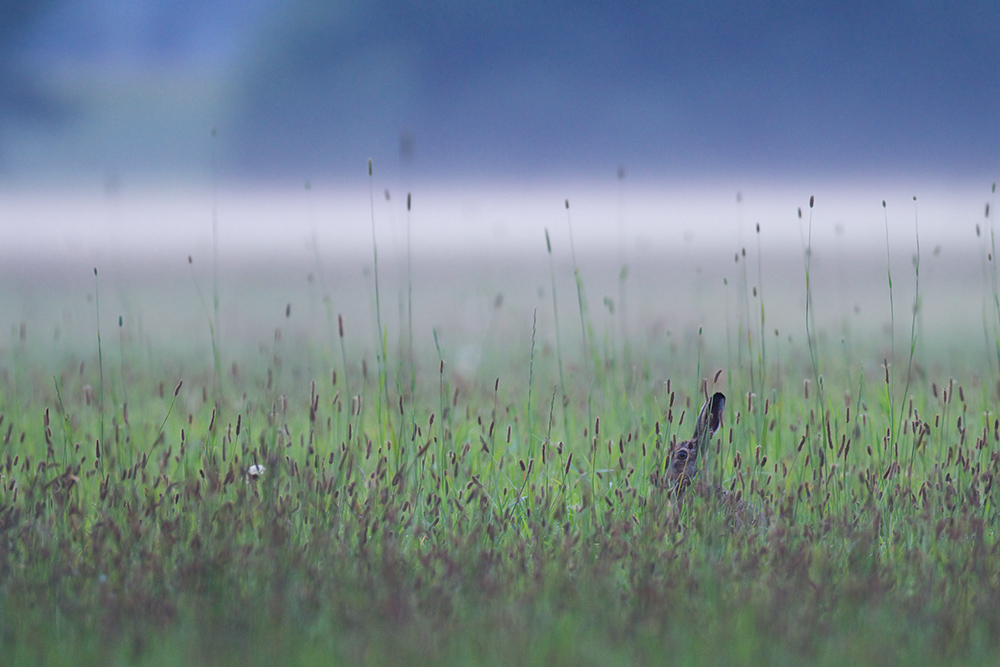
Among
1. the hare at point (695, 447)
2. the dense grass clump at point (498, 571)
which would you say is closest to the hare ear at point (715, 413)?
the hare at point (695, 447)

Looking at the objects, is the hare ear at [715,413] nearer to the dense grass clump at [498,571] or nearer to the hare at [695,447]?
the hare at [695,447]

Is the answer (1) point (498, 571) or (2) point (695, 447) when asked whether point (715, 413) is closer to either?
(2) point (695, 447)

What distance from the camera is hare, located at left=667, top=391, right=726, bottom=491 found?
11.3 feet

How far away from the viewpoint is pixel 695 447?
12.0 feet

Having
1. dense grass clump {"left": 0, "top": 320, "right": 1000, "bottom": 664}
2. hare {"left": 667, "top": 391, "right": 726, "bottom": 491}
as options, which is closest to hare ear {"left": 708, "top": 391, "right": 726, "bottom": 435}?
hare {"left": 667, "top": 391, "right": 726, "bottom": 491}

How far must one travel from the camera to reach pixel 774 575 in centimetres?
304

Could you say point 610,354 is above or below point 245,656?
above

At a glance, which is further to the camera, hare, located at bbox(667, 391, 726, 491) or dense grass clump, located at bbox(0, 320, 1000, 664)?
hare, located at bbox(667, 391, 726, 491)

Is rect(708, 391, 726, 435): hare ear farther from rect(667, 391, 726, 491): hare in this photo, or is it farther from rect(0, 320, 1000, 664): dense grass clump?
rect(0, 320, 1000, 664): dense grass clump

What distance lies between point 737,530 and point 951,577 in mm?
731

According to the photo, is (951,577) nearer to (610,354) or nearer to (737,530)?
(737,530)

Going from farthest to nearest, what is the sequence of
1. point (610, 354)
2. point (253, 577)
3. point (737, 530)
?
1. point (610, 354)
2. point (737, 530)
3. point (253, 577)

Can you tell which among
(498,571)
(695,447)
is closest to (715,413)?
(695,447)

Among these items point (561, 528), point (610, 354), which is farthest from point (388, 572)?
point (610, 354)
